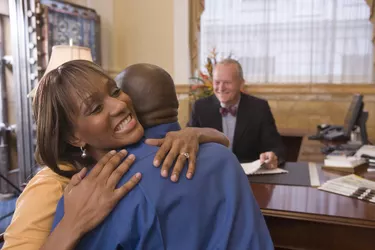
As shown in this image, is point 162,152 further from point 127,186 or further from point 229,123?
point 229,123

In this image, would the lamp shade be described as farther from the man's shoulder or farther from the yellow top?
the man's shoulder

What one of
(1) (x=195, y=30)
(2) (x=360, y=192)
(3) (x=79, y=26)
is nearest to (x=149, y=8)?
(1) (x=195, y=30)

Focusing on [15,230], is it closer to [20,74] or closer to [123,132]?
[123,132]

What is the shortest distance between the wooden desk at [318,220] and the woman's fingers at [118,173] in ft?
2.72

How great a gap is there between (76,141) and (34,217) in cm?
20

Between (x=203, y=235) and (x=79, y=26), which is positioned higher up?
(x=79, y=26)

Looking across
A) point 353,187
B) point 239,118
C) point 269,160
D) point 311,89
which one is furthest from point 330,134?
point 353,187

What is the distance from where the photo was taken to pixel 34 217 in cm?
87

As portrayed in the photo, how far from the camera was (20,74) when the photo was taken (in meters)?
3.55

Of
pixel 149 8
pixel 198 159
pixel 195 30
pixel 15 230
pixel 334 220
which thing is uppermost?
pixel 149 8

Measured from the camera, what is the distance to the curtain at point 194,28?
14.6ft

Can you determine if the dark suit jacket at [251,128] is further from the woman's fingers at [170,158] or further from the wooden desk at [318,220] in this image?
the woman's fingers at [170,158]

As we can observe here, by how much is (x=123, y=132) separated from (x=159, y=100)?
122mm

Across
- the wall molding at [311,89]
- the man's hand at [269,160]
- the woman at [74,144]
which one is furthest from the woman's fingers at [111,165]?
the wall molding at [311,89]
